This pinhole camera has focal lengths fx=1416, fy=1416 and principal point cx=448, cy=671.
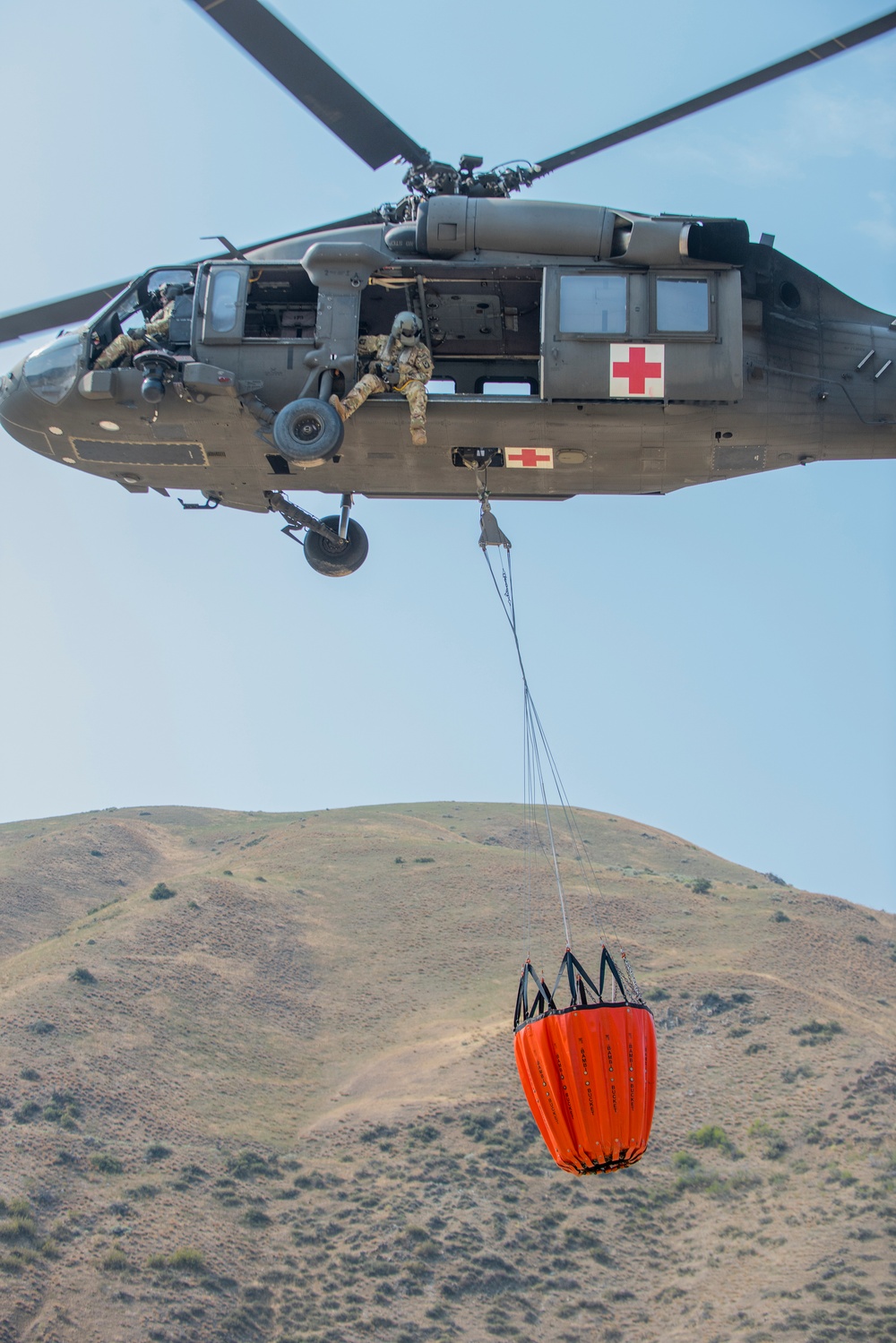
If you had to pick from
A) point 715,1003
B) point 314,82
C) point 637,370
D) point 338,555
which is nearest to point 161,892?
point 715,1003

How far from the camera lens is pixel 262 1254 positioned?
42.5m

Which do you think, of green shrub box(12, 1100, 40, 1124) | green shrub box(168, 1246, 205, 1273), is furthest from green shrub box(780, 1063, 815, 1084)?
green shrub box(12, 1100, 40, 1124)

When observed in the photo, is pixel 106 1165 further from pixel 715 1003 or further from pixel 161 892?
pixel 161 892

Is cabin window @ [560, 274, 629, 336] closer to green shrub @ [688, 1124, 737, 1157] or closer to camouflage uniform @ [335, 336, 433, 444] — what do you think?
camouflage uniform @ [335, 336, 433, 444]

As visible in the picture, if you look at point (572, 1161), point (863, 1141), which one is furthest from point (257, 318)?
point (863, 1141)

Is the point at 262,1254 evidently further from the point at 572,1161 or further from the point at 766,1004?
the point at 572,1161

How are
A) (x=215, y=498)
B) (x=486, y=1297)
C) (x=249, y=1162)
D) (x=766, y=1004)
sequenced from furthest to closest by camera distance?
(x=766, y=1004) → (x=249, y=1162) → (x=486, y=1297) → (x=215, y=498)

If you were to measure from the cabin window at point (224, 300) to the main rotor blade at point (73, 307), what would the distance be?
2.00 ft

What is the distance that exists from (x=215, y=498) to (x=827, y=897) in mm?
69397

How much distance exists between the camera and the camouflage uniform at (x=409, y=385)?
13391mm

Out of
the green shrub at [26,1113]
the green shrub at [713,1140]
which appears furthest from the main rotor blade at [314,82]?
the green shrub at [713,1140]

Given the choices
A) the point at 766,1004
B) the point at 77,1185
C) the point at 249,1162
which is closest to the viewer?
the point at 77,1185

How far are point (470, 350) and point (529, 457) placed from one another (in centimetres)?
128

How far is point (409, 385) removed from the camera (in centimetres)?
1345
